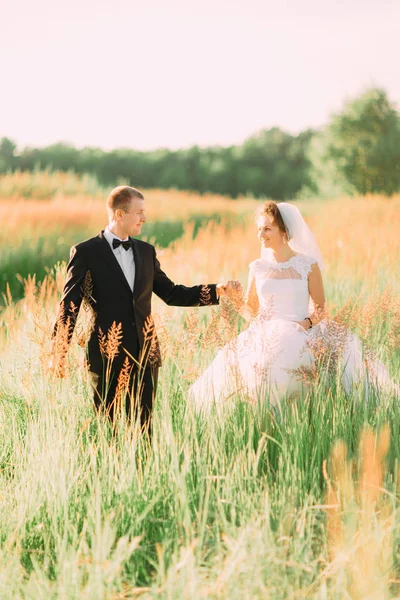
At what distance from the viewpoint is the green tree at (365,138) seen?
3017 centimetres

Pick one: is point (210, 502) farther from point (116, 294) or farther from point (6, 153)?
point (6, 153)

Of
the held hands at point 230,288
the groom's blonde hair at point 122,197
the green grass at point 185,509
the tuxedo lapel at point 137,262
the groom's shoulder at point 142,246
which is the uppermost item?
the groom's blonde hair at point 122,197

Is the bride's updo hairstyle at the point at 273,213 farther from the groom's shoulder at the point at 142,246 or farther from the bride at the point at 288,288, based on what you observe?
the groom's shoulder at the point at 142,246

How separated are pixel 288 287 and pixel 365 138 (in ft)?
91.5

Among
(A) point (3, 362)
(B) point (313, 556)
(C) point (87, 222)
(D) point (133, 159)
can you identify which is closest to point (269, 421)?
(B) point (313, 556)

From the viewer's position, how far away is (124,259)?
3.95 m

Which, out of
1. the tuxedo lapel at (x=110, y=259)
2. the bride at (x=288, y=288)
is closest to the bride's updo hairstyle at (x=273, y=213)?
the bride at (x=288, y=288)

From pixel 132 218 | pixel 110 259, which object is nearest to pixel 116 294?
pixel 110 259

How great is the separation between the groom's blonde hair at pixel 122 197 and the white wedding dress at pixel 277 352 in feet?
3.34

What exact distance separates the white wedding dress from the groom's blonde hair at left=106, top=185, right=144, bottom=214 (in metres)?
1.02

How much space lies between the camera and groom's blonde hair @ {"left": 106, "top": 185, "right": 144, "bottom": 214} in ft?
12.4

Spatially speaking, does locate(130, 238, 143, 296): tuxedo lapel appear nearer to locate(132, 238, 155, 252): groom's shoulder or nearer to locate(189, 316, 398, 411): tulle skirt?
locate(132, 238, 155, 252): groom's shoulder

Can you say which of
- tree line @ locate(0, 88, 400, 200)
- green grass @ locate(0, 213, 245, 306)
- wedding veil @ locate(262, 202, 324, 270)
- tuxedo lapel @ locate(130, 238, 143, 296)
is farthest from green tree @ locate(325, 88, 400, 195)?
tuxedo lapel @ locate(130, 238, 143, 296)

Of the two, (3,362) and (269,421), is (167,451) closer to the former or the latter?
(269,421)
